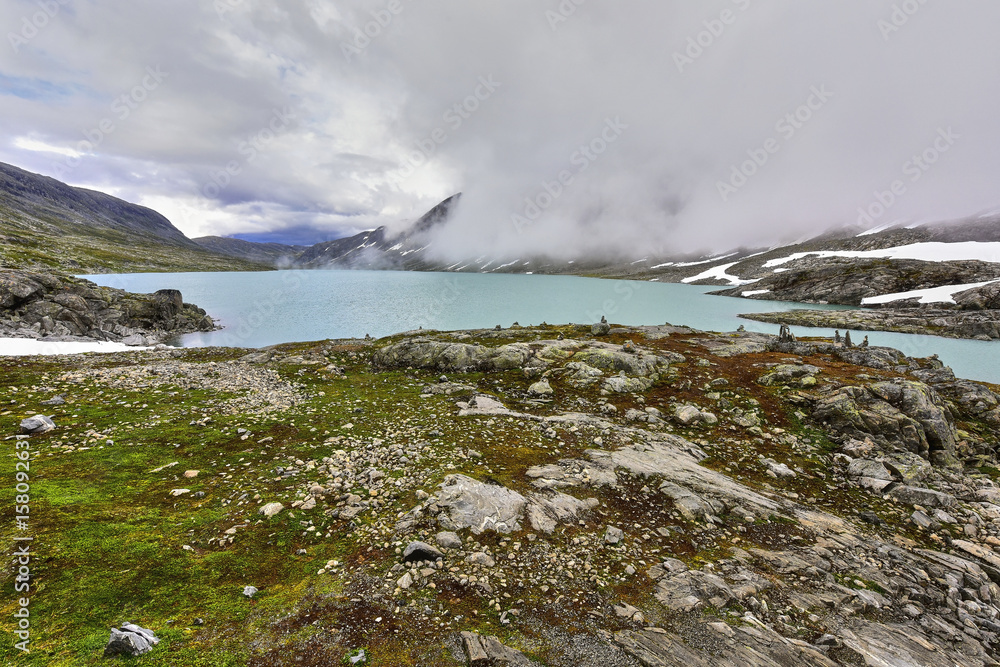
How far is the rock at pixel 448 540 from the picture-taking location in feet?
34.6

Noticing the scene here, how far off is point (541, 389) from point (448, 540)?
15.9 metres

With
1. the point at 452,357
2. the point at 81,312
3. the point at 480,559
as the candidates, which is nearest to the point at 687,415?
the point at 480,559

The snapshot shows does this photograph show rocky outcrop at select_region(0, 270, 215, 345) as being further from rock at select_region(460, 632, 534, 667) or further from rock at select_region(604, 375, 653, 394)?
rock at select_region(460, 632, 534, 667)

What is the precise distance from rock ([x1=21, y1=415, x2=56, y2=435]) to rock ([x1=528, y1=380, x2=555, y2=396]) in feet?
75.7

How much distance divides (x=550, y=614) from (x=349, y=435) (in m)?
12.0

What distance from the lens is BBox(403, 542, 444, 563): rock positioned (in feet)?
A: 32.9

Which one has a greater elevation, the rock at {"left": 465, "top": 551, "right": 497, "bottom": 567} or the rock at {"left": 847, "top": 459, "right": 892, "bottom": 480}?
the rock at {"left": 465, "top": 551, "right": 497, "bottom": 567}

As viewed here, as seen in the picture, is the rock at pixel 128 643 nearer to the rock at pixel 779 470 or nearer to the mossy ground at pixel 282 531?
the mossy ground at pixel 282 531

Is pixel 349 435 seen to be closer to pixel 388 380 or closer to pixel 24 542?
pixel 24 542

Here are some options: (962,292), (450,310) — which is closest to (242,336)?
(450,310)

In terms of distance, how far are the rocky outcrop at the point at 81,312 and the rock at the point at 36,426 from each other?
4559cm

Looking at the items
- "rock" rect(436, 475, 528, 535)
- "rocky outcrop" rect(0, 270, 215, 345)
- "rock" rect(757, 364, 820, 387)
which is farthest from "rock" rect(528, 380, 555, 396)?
"rocky outcrop" rect(0, 270, 215, 345)

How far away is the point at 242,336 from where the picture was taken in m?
66.6

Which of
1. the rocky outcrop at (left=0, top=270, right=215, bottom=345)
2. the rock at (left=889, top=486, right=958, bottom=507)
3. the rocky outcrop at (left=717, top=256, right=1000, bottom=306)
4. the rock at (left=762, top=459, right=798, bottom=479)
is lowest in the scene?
the rock at (left=889, top=486, right=958, bottom=507)
